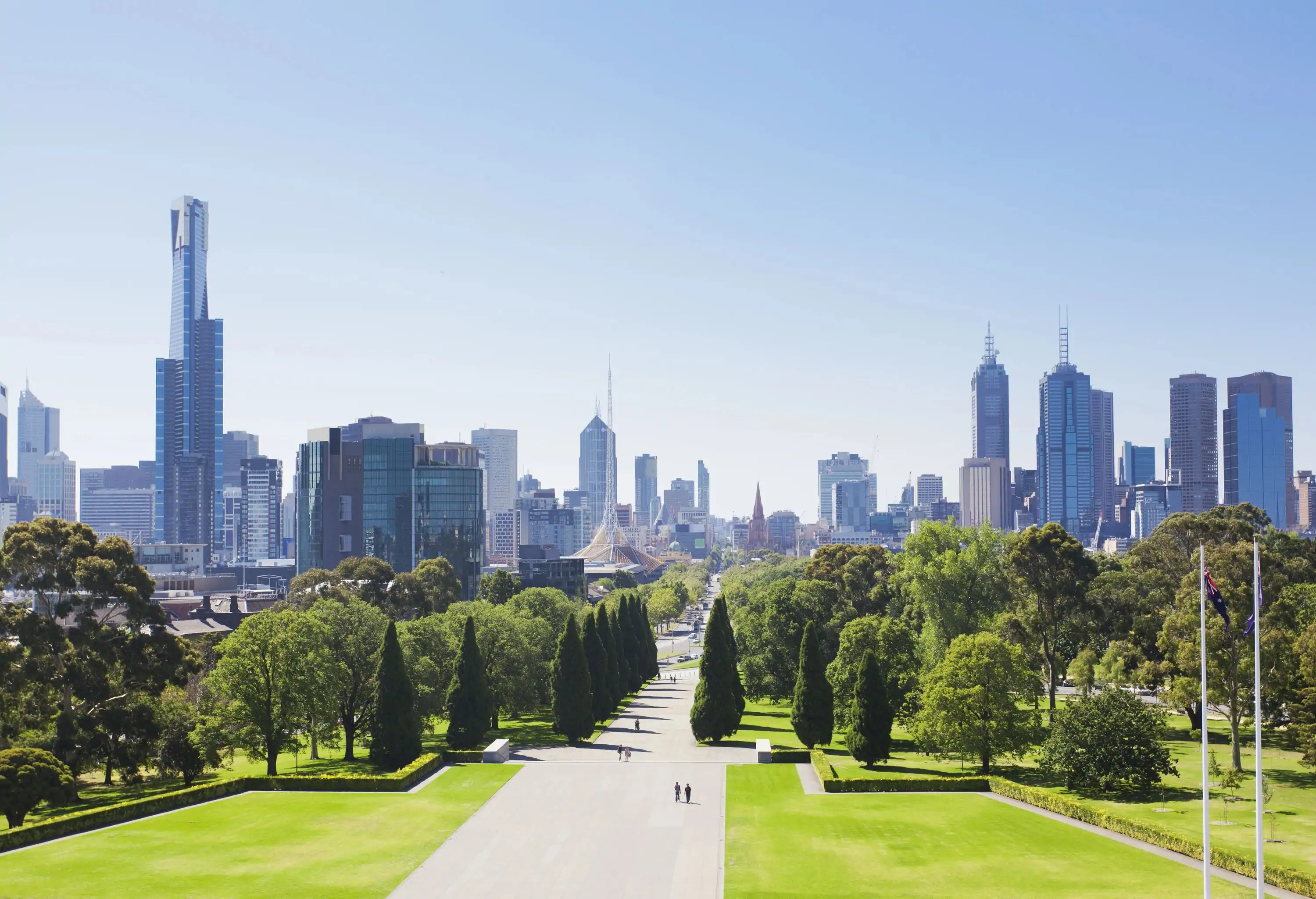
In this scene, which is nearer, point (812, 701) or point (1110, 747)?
point (1110, 747)

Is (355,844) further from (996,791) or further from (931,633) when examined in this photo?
(931,633)

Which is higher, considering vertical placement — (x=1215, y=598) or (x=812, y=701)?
(x=1215, y=598)

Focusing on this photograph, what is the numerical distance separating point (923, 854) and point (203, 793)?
106 feet

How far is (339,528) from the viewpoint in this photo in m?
167

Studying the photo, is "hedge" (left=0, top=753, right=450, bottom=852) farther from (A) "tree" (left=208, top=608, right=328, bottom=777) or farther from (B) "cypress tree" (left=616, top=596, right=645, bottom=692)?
(B) "cypress tree" (left=616, top=596, right=645, bottom=692)

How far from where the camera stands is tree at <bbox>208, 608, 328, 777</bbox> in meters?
59.5

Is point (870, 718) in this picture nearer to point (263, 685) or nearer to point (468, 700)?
point (468, 700)

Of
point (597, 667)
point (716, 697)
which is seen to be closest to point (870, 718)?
point (716, 697)

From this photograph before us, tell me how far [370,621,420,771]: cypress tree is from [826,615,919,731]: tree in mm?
24650

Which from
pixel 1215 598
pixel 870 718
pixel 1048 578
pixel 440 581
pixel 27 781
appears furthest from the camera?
pixel 440 581

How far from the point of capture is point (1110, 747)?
5216 centimetres

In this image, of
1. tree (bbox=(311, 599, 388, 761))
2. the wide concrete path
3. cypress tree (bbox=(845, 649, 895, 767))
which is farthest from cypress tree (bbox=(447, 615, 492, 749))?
cypress tree (bbox=(845, 649, 895, 767))

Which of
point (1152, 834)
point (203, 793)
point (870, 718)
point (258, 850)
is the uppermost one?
point (870, 718)

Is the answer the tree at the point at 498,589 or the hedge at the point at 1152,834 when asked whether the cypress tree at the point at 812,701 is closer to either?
the hedge at the point at 1152,834
